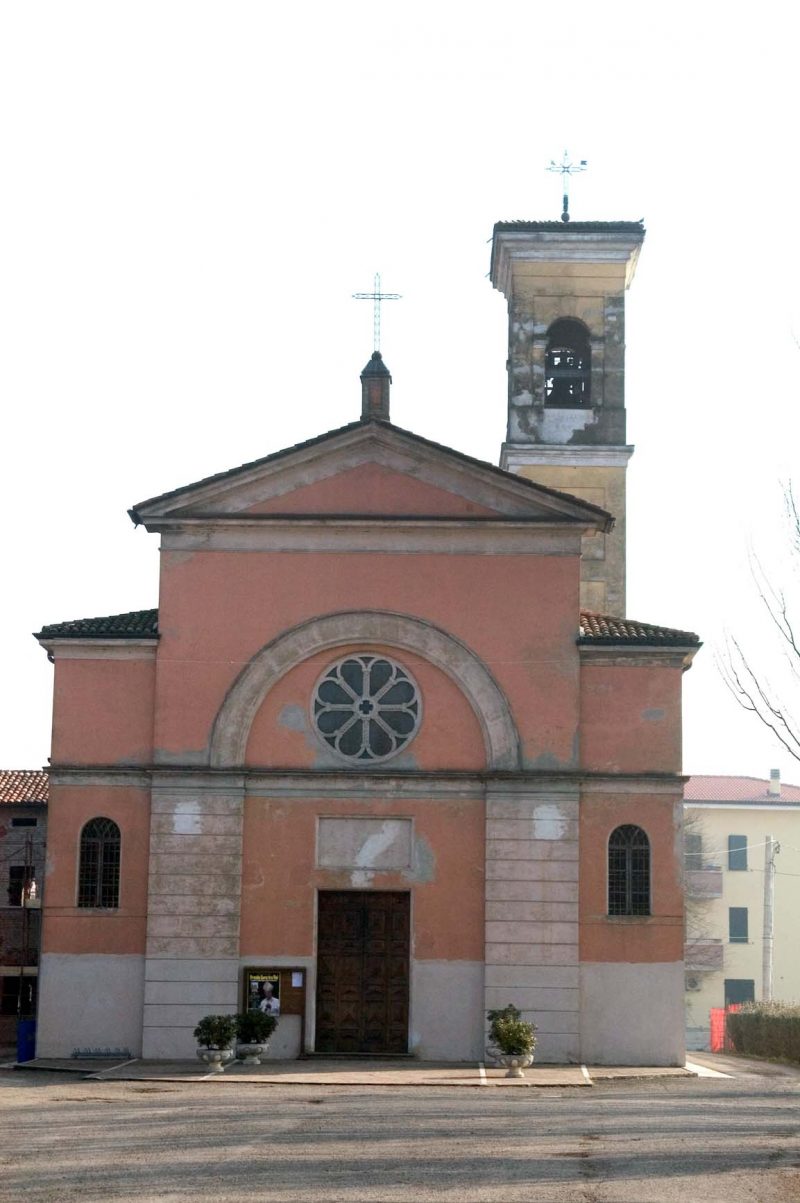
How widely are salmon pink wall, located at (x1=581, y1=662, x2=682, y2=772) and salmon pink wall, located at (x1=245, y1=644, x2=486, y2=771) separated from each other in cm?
174

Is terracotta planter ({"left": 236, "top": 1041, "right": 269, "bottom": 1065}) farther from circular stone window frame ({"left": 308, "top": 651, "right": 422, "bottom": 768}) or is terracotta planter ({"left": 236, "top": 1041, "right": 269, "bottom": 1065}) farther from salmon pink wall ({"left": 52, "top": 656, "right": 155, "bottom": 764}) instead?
salmon pink wall ({"left": 52, "top": 656, "right": 155, "bottom": 764})

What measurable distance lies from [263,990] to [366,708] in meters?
4.41

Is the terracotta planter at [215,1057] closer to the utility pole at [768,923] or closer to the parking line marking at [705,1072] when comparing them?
the parking line marking at [705,1072]

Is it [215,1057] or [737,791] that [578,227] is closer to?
[215,1057]

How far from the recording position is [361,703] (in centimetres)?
2708

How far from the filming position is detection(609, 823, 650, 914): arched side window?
26.5m

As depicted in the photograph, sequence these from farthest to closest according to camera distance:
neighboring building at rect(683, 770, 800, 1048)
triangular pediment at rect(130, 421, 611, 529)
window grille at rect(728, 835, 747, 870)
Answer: window grille at rect(728, 835, 747, 870) → neighboring building at rect(683, 770, 800, 1048) → triangular pediment at rect(130, 421, 611, 529)

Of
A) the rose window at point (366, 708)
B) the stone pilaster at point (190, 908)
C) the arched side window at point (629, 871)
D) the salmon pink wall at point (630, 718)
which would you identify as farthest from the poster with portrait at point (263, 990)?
the salmon pink wall at point (630, 718)

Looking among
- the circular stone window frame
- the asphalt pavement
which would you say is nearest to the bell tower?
the circular stone window frame

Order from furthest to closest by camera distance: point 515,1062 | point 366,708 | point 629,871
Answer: point 366,708, point 629,871, point 515,1062

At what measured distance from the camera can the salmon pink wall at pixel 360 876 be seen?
26.3 meters

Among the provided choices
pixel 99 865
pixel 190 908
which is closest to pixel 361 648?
pixel 190 908

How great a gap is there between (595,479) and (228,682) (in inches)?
439

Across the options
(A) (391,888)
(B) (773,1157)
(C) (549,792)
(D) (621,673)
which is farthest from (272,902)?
(B) (773,1157)
